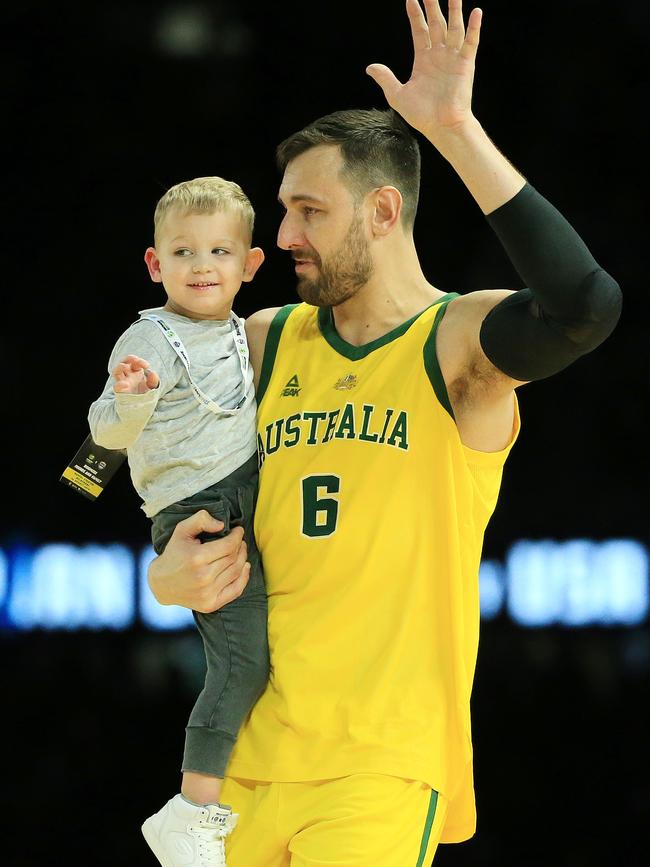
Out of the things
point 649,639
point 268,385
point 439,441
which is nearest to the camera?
point 439,441

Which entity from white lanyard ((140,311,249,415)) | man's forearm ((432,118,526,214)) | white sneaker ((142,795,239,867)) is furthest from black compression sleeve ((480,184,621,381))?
white sneaker ((142,795,239,867))

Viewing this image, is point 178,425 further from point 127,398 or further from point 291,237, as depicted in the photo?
point 291,237

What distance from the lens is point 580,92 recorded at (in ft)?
17.6

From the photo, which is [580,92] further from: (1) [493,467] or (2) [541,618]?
(1) [493,467]

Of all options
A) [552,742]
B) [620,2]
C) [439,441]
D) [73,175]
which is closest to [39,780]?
[552,742]

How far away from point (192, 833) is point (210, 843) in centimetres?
4

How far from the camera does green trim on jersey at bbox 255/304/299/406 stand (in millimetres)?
3193

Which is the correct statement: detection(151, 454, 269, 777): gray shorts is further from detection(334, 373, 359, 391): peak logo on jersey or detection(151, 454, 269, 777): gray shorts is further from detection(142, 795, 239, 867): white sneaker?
detection(334, 373, 359, 391): peak logo on jersey

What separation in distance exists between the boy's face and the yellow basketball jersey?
13.1 inches

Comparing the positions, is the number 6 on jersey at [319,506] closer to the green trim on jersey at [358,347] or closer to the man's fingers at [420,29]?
the green trim on jersey at [358,347]

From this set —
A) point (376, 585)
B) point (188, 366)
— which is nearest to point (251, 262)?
point (188, 366)

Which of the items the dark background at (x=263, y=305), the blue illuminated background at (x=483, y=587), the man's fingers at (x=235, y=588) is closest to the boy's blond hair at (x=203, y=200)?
the man's fingers at (x=235, y=588)

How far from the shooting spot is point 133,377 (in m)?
2.80

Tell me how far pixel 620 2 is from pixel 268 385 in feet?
9.24
